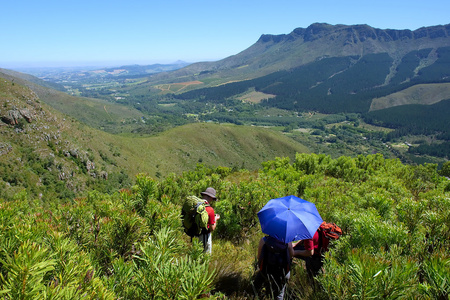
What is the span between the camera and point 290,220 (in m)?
3.35

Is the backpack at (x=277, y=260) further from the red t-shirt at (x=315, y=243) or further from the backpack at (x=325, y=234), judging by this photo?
the backpack at (x=325, y=234)

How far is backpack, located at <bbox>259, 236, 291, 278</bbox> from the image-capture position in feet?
10.7

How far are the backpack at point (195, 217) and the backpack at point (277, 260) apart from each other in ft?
3.36

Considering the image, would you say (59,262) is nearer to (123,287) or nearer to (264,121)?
(123,287)

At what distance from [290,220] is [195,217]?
4.60 ft

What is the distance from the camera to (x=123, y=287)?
1.76 meters

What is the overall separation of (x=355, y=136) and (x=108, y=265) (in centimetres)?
15584

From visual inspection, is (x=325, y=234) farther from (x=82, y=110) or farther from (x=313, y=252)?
(x=82, y=110)

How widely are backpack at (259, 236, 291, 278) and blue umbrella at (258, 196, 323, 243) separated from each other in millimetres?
126

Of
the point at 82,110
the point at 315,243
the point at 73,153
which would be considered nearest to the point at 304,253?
the point at 315,243

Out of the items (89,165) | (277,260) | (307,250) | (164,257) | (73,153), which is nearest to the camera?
(164,257)

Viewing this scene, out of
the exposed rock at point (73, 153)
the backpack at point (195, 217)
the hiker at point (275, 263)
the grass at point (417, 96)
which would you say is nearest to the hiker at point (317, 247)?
the hiker at point (275, 263)

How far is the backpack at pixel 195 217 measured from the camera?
12.4 ft

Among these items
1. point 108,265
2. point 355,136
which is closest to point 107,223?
point 108,265
